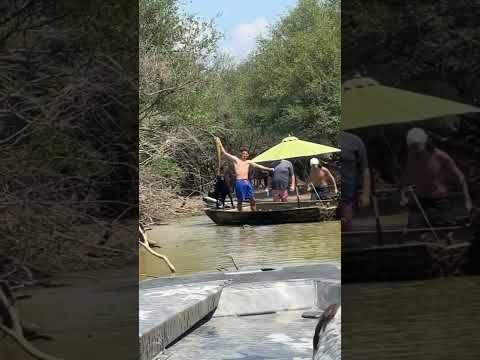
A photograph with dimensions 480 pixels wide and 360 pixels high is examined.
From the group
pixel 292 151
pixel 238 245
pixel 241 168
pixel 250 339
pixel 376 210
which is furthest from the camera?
pixel 292 151

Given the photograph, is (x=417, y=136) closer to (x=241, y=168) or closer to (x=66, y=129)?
(x=66, y=129)

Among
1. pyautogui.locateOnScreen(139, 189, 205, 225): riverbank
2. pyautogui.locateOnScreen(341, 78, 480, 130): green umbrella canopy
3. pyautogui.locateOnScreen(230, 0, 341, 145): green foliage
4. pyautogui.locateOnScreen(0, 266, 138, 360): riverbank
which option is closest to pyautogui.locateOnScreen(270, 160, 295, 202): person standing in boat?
pyautogui.locateOnScreen(139, 189, 205, 225): riverbank

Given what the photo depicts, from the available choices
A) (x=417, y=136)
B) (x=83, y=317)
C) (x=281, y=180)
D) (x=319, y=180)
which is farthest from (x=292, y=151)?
(x=83, y=317)

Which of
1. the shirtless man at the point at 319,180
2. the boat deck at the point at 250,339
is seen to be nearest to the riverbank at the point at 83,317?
the boat deck at the point at 250,339

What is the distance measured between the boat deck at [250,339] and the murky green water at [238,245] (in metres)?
4.10

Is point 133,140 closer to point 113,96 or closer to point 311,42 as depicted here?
point 113,96

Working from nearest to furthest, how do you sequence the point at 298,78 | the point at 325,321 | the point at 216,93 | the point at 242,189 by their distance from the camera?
the point at 325,321, the point at 242,189, the point at 216,93, the point at 298,78

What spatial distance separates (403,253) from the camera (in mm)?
3906

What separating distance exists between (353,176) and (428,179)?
45cm

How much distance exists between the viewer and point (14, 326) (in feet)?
12.3

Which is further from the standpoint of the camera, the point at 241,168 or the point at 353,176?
the point at 241,168

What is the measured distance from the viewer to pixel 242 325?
8.34 m

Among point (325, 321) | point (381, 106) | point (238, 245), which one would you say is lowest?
point (238, 245)

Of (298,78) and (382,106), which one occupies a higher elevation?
(298,78)
